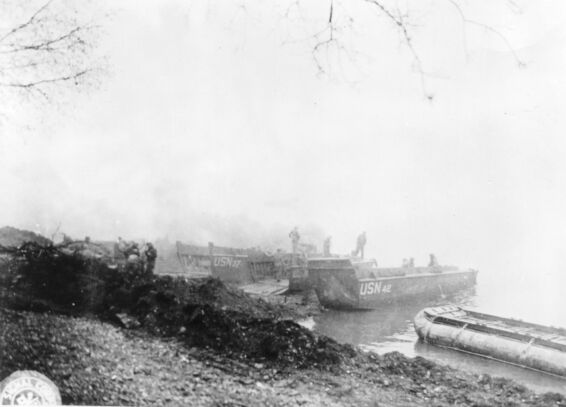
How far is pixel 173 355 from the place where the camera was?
6598 mm

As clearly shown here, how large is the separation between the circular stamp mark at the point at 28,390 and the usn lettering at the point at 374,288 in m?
13.0

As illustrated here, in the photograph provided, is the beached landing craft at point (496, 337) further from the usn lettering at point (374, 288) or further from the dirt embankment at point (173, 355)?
the dirt embankment at point (173, 355)

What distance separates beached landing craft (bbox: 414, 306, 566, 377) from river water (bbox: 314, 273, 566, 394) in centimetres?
21

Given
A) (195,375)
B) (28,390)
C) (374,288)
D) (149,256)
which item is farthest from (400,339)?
(28,390)

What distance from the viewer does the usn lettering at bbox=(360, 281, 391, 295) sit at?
16.5 m

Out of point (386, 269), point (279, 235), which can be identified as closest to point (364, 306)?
point (386, 269)

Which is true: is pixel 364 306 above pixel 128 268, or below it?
below

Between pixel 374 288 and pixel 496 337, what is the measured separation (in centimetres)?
634

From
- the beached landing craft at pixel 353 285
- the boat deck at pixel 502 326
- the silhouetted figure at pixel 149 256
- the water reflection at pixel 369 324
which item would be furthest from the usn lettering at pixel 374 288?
the silhouetted figure at pixel 149 256

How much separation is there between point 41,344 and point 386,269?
681 inches

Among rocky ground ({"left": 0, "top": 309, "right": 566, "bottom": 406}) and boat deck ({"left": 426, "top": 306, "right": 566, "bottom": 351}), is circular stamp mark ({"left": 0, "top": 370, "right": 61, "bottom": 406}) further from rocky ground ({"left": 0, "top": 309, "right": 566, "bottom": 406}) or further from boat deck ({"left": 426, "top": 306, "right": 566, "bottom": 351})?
boat deck ({"left": 426, "top": 306, "right": 566, "bottom": 351})

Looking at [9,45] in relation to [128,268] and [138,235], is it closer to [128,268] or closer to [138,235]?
[128,268]

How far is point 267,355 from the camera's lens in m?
6.78

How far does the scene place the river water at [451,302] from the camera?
33.3ft
